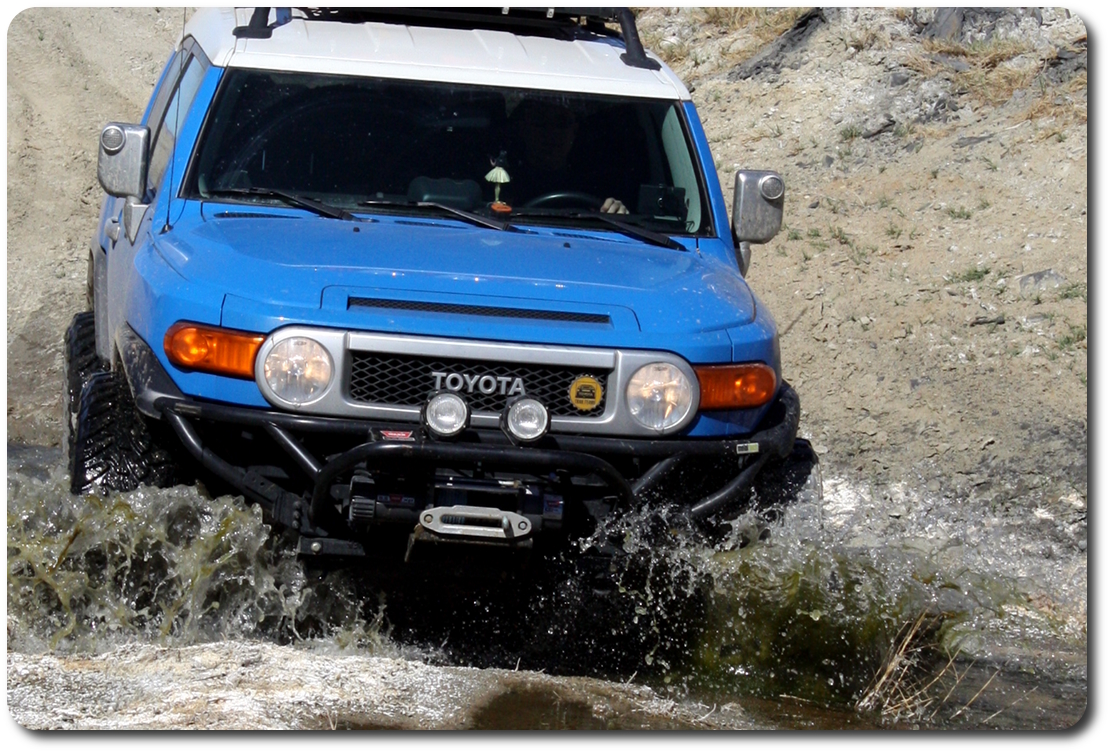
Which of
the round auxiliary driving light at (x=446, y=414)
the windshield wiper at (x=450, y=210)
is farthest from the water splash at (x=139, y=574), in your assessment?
the windshield wiper at (x=450, y=210)

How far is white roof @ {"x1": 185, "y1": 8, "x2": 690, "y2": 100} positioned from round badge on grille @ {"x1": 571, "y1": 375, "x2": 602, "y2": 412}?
5.13ft

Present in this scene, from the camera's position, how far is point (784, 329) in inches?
326

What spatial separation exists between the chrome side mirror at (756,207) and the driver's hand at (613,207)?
422 millimetres

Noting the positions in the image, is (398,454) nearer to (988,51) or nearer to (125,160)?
(125,160)

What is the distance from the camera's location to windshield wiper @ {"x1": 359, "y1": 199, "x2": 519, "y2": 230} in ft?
15.5

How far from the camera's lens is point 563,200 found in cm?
502

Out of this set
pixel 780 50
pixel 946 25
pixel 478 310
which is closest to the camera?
pixel 478 310

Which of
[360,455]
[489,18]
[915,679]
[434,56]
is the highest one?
[489,18]

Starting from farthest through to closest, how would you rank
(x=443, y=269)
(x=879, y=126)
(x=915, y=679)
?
(x=879, y=126), (x=915, y=679), (x=443, y=269)

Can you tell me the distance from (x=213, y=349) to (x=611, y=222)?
1.56 meters

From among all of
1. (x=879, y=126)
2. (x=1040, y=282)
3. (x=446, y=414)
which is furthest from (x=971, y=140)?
(x=446, y=414)

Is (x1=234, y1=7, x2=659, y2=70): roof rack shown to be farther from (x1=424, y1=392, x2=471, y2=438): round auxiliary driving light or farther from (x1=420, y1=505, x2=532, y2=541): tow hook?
(x1=420, y1=505, x2=532, y2=541): tow hook

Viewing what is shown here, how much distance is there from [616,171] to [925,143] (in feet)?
18.4

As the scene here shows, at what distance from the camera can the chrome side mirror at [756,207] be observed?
518cm
